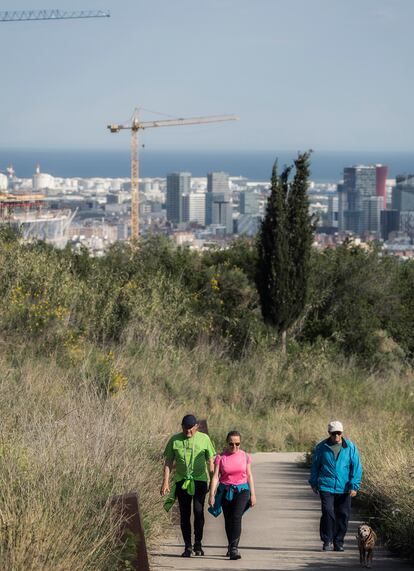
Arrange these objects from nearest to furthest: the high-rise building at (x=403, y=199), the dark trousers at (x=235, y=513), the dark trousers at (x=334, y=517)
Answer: the dark trousers at (x=235, y=513)
the dark trousers at (x=334, y=517)
the high-rise building at (x=403, y=199)

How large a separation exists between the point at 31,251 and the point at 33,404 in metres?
13.7

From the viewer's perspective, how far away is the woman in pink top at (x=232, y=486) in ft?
31.8

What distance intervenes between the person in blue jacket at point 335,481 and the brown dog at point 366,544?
0.69 metres

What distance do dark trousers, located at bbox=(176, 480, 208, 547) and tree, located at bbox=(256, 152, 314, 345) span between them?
771 inches

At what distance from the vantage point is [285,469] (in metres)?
15.3

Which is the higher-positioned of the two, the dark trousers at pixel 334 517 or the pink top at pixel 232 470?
the pink top at pixel 232 470

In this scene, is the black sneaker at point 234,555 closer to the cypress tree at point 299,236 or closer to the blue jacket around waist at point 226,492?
the blue jacket around waist at point 226,492

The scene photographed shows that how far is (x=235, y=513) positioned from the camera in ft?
31.9

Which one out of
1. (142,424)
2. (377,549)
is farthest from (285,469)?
(377,549)

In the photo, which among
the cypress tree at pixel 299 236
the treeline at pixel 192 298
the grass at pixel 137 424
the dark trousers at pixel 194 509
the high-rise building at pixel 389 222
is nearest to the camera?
the grass at pixel 137 424

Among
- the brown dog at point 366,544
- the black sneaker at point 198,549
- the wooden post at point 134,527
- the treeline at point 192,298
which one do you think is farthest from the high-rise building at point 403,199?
the wooden post at point 134,527

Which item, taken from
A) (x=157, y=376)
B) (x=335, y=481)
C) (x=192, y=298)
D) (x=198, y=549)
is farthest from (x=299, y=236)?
(x=198, y=549)

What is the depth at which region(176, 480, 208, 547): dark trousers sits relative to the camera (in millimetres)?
9742

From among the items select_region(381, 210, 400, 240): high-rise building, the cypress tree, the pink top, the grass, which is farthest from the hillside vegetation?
select_region(381, 210, 400, 240): high-rise building
